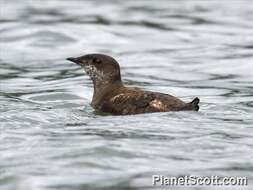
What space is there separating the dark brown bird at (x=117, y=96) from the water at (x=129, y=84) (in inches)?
5.7

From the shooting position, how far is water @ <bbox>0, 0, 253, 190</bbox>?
10836 mm

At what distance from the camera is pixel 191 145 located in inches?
463

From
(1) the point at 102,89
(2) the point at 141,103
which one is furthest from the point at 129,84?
(2) the point at 141,103

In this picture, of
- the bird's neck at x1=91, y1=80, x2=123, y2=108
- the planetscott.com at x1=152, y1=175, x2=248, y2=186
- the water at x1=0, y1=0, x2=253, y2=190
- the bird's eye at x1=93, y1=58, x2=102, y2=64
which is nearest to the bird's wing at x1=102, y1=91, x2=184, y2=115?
the water at x1=0, y1=0, x2=253, y2=190

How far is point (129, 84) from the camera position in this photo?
1794cm

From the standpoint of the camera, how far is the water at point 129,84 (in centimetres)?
1084

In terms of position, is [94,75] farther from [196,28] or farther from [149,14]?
[149,14]

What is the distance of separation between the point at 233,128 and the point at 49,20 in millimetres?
13244

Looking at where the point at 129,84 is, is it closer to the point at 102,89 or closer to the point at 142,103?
the point at 102,89

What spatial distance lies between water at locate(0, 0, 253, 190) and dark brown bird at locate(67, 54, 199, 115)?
0.47ft

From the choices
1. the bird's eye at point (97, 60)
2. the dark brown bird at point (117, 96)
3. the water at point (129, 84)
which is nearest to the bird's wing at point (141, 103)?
the dark brown bird at point (117, 96)

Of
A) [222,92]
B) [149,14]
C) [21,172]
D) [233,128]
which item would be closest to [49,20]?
[149,14]

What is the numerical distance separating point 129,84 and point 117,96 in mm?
4211

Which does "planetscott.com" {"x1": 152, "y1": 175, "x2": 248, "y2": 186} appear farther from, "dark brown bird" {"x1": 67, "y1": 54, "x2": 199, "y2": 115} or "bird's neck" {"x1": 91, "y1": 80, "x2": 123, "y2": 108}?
"bird's neck" {"x1": 91, "y1": 80, "x2": 123, "y2": 108}
